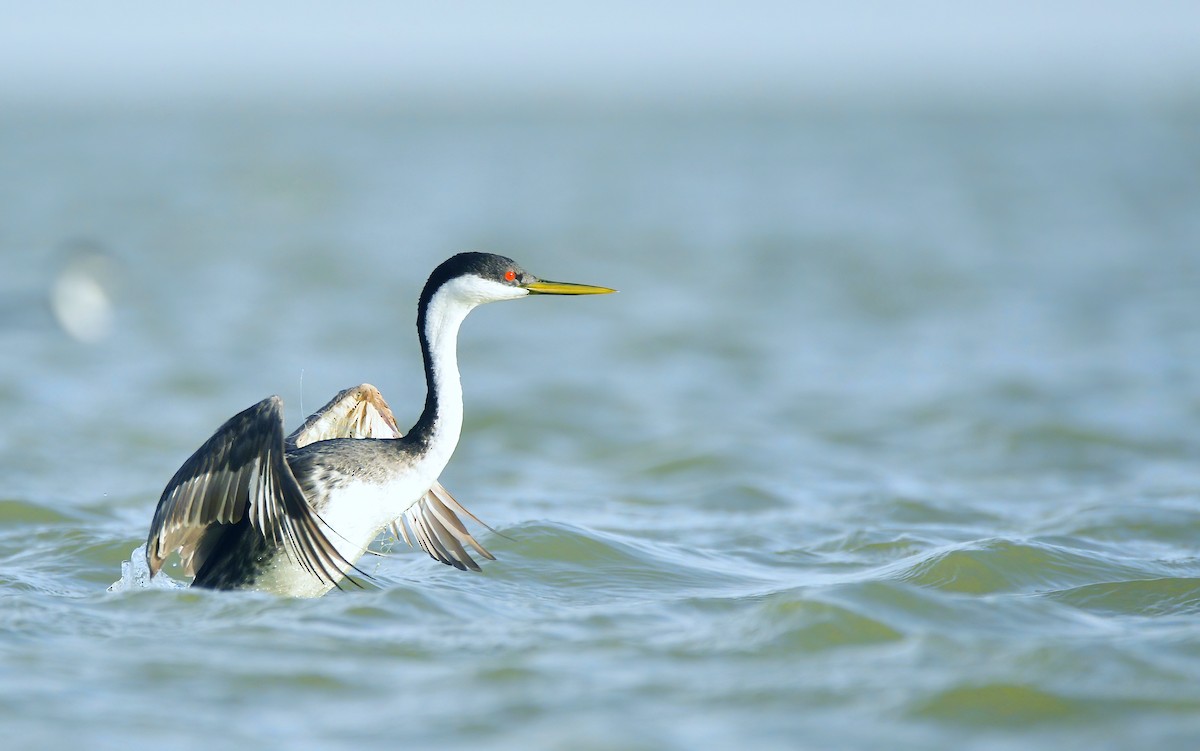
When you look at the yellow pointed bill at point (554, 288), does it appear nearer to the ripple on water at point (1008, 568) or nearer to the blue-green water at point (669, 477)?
the blue-green water at point (669, 477)

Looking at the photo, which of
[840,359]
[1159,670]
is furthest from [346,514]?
[840,359]

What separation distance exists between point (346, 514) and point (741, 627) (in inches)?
66.1

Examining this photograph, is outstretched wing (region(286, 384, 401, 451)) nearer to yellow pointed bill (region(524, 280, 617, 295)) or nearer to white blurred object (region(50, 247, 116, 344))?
yellow pointed bill (region(524, 280, 617, 295))

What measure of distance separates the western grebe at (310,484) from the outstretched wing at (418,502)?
218mm

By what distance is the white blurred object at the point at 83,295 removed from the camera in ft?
43.9

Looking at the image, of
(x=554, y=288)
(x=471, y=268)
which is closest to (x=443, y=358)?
(x=471, y=268)

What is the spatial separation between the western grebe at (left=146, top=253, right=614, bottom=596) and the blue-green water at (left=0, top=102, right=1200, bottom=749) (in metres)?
0.23

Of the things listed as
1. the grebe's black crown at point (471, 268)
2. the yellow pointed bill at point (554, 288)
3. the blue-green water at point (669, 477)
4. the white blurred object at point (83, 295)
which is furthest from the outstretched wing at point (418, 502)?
the white blurred object at point (83, 295)

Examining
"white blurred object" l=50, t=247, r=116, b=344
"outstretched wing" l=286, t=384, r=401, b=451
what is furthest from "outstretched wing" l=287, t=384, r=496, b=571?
"white blurred object" l=50, t=247, r=116, b=344

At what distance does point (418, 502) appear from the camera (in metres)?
7.19

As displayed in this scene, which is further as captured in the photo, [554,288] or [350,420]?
[350,420]

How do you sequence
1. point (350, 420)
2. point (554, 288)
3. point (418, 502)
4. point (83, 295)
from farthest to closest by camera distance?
point (83, 295) → point (350, 420) → point (418, 502) → point (554, 288)

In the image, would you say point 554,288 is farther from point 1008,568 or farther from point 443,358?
point 1008,568

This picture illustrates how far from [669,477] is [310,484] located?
4.27 metres
